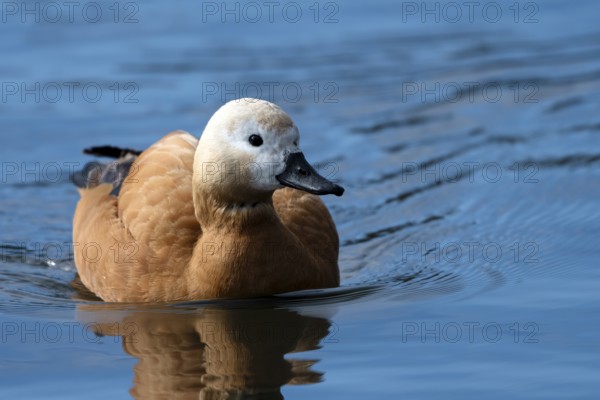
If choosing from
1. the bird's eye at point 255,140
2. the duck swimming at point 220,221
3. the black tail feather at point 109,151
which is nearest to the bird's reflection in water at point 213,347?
the duck swimming at point 220,221

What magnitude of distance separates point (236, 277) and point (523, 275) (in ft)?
6.65

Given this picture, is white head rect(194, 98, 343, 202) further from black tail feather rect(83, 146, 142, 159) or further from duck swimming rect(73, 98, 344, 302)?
black tail feather rect(83, 146, 142, 159)

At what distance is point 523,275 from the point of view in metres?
9.08

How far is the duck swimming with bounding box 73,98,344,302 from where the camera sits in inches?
322

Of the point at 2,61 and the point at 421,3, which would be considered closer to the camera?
the point at 2,61

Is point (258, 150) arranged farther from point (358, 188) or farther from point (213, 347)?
point (358, 188)

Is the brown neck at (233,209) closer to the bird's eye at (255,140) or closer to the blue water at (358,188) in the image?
the bird's eye at (255,140)

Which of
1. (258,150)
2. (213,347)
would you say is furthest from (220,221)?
(213,347)

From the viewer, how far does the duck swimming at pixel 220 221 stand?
8188mm

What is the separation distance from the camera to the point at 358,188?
11891 millimetres

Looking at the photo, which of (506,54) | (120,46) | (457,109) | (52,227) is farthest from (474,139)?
(120,46)

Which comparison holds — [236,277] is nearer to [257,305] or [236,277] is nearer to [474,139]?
[257,305]

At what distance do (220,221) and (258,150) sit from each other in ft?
2.14

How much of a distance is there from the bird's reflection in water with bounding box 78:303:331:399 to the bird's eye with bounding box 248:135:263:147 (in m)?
1.11
